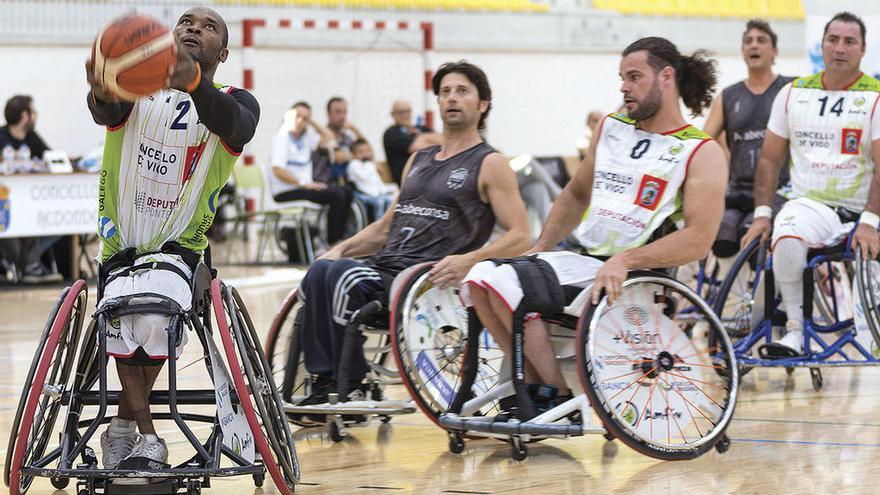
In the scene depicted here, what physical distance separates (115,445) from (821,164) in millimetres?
3098

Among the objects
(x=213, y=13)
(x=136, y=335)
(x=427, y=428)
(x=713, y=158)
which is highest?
(x=213, y=13)

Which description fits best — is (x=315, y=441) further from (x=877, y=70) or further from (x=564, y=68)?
(x=564, y=68)

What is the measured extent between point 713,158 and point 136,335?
5.98ft

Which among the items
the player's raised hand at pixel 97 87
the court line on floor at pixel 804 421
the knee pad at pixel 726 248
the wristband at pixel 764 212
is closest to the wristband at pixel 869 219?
the wristband at pixel 764 212

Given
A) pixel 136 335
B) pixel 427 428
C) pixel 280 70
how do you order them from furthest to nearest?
pixel 280 70 → pixel 427 428 → pixel 136 335

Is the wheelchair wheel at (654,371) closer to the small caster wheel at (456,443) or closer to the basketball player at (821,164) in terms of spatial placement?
the small caster wheel at (456,443)

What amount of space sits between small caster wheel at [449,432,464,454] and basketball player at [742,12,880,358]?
1530 mm

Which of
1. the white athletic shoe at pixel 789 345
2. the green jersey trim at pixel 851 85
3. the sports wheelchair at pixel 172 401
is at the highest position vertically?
the green jersey trim at pixel 851 85

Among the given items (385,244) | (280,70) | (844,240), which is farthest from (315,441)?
(280,70)

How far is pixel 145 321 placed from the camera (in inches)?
139

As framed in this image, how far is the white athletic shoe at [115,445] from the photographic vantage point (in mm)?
3619

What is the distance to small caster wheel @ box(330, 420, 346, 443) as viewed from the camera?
4680 millimetres

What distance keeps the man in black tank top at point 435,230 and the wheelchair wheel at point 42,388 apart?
994 millimetres

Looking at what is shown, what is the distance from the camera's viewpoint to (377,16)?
16.0 metres
